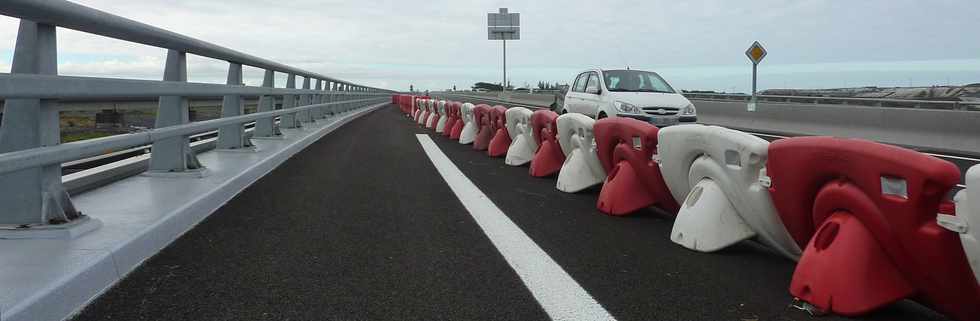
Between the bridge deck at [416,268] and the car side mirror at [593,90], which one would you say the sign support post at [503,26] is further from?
the bridge deck at [416,268]

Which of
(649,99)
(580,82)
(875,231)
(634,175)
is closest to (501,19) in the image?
(580,82)

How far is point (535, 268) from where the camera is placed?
157 inches

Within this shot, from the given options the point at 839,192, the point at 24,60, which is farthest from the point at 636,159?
the point at 24,60

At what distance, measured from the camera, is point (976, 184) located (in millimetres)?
2660

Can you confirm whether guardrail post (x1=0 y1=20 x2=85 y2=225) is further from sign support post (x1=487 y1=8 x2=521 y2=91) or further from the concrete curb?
sign support post (x1=487 y1=8 x2=521 y2=91)

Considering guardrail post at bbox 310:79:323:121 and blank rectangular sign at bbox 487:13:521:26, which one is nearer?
guardrail post at bbox 310:79:323:121

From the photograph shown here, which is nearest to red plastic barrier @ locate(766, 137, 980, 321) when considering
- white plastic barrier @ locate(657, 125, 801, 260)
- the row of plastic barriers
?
the row of plastic barriers

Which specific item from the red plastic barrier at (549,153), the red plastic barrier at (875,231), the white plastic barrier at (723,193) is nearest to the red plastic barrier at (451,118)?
the red plastic barrier at (549,153)

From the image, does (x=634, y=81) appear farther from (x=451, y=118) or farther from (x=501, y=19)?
(x=501, y=19)

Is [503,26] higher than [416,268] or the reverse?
higher

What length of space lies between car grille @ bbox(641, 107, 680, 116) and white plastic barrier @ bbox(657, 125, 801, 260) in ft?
36.1

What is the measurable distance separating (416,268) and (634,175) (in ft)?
7.79

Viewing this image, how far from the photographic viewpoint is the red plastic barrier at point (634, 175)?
18.0 ft

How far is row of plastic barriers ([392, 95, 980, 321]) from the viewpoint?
295 centimetres
